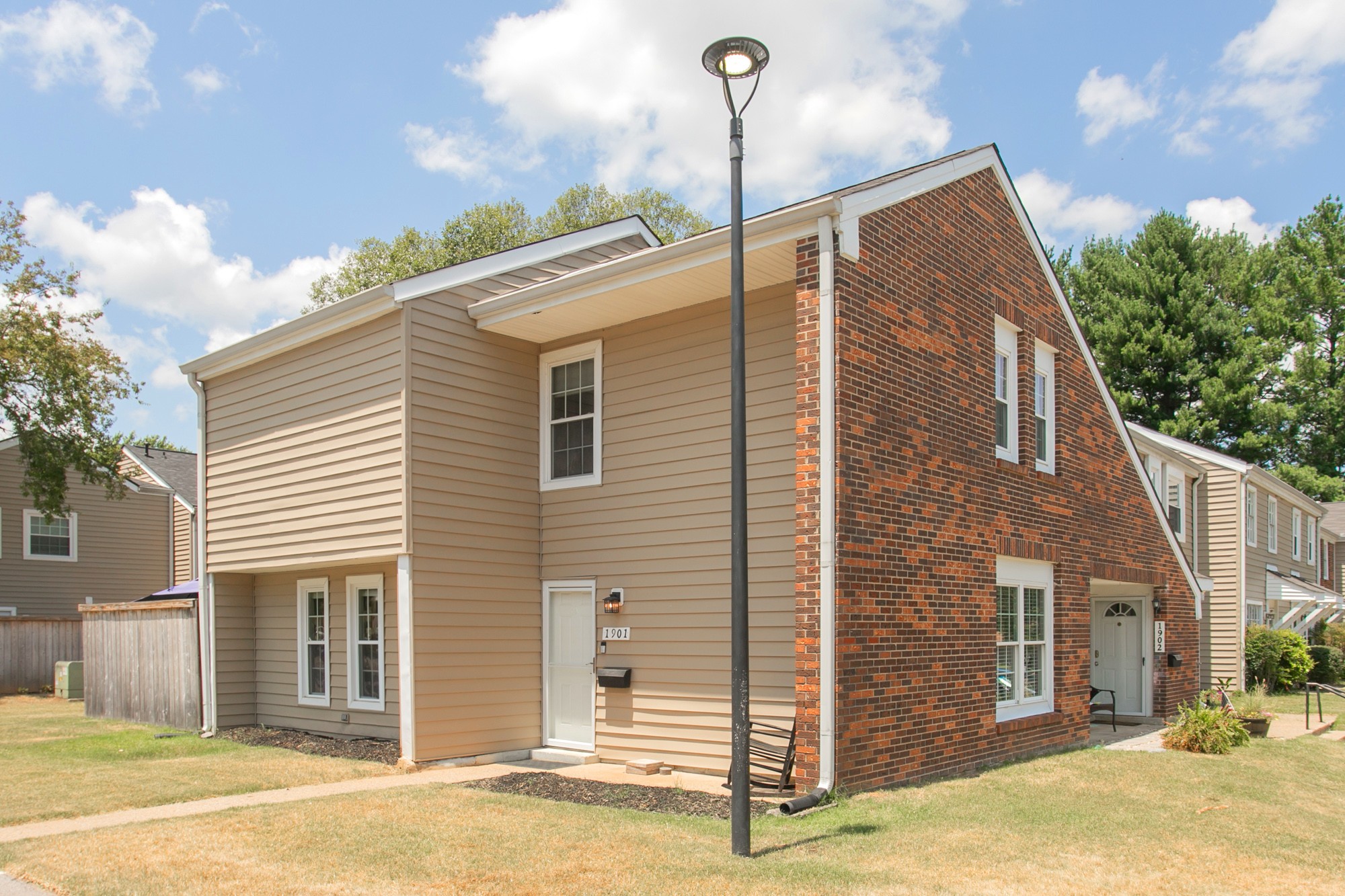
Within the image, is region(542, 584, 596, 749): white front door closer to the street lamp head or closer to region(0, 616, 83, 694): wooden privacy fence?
the street lamp head

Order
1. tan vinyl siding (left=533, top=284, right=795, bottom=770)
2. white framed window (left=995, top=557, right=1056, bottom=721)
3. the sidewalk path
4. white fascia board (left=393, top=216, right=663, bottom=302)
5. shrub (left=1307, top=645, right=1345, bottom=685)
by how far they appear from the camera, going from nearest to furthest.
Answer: the sidewalk path → tan vinyl siding (left=533, top=284, right=795, bottom=770) → white fascia board (left=393, top=216, right=663, bottom=302) → white framed window (left=995, top=557, right=1056, bottom=721) → shrub (left=1307, top=645, right=1345, bottom=685)

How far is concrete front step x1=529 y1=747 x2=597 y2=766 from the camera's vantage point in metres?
12.0

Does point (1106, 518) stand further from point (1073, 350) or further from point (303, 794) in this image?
point (303, 794)

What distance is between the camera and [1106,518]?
1505cm

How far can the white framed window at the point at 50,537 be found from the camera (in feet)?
82.9

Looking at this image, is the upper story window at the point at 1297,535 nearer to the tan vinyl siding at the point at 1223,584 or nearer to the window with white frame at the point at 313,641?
the tan vinyl siding at the point at 1223,584

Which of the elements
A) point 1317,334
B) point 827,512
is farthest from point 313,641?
point 1317,334

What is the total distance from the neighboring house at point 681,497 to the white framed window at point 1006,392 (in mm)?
43

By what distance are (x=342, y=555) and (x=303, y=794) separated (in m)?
3.44

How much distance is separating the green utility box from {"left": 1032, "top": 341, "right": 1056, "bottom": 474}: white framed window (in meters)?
19.4

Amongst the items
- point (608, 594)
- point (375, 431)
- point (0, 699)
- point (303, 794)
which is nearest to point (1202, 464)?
point (608, 594)

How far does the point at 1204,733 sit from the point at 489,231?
30.6 metres

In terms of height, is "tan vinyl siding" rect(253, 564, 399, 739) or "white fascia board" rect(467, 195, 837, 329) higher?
"white fascia board" rect(467, 195, 837, 329)

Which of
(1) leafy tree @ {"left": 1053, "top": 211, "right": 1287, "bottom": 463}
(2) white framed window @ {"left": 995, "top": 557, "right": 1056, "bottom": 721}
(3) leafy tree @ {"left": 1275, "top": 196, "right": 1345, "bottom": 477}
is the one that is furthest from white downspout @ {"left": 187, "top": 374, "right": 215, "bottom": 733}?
(3) leafy tree @ {"left": 1275, "top": 196, "right": 1345, "bottom": 477}
